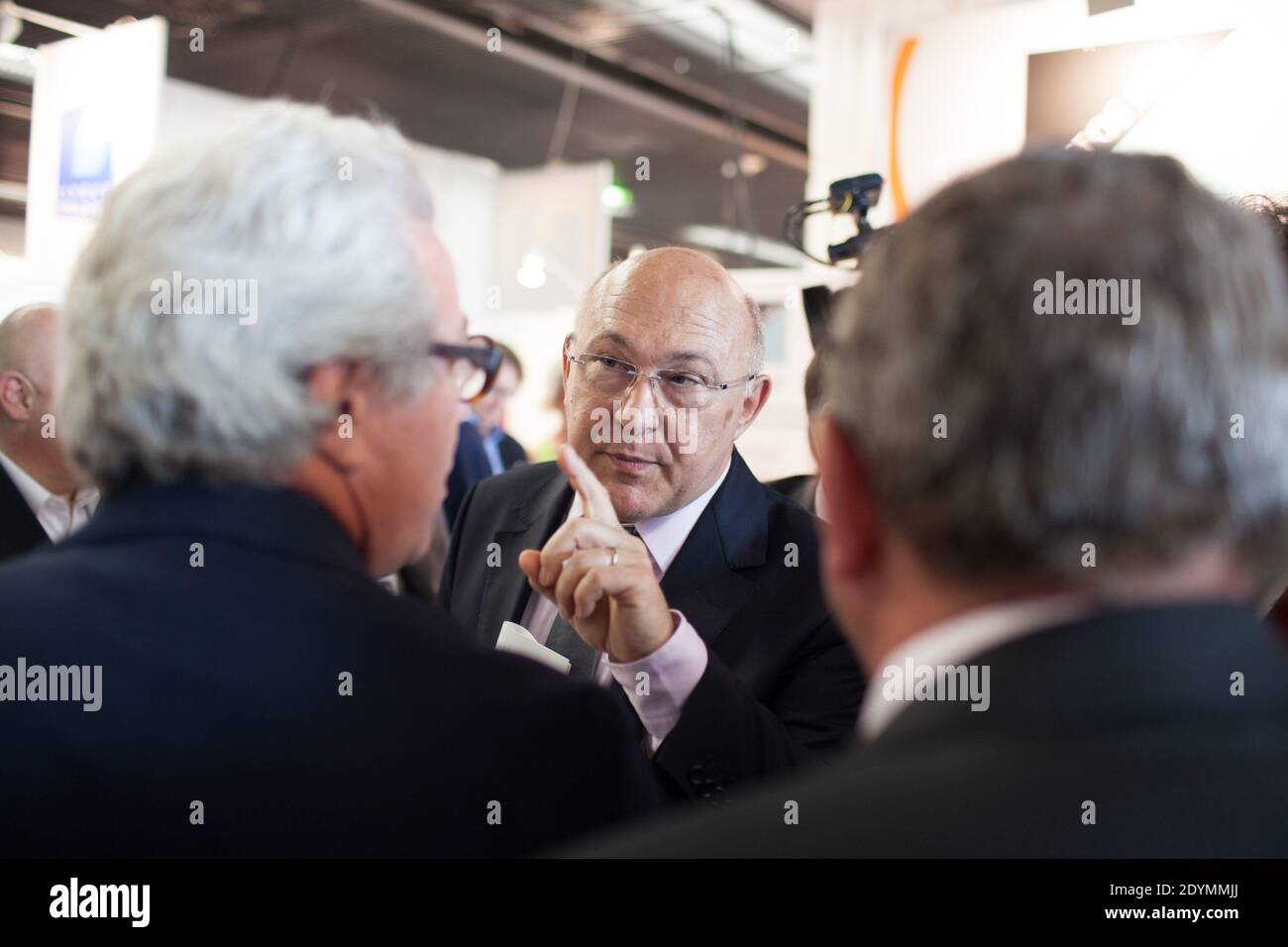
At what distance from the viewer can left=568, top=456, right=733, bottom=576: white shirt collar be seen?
6.45 feet

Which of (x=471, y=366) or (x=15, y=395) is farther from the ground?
(x=15, y=395)

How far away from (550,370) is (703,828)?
6.21 metres

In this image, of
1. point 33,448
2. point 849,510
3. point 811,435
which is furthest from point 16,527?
point 849,510

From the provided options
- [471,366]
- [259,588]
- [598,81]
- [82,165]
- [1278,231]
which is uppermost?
[598,81]

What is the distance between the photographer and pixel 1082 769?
632mm

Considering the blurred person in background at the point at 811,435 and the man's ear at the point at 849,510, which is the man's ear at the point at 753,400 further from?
the man's ear at the point at 849,510

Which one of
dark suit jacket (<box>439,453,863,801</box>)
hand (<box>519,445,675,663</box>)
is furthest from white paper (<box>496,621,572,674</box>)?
hand (<box>519,445,675,663</box>)

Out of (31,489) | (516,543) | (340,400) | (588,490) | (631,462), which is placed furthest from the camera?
(31,489)

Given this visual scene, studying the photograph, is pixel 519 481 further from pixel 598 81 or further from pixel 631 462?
pixel 598 81

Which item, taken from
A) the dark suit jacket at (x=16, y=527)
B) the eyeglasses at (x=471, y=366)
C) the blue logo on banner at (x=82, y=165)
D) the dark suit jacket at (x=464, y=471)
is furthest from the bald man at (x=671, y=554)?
the blue logo on banner at (x=82, y=165)

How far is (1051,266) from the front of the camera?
676 mm

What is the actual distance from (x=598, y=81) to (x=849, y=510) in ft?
26.1

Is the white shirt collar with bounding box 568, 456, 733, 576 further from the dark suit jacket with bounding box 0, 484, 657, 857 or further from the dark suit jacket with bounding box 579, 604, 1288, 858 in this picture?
the dark suit jacket with bounding box 579, 604, 1288, 858

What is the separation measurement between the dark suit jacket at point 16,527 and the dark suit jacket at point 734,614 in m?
1.13
